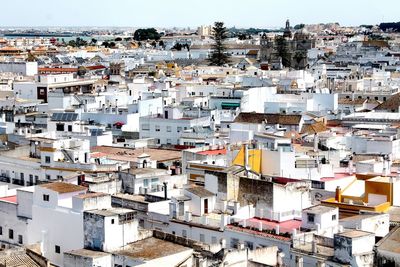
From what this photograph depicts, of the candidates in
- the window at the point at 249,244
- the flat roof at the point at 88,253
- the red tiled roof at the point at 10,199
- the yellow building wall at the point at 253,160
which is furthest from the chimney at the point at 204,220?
the red tiled roof at the point at 10,199

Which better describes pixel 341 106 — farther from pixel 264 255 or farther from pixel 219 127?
pixel 264 255

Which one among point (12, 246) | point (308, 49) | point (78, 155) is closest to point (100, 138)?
point (78, 155)

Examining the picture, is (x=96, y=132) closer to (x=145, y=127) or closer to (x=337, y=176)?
(x=145, y=127)

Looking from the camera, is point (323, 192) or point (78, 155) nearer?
point (323, 192)

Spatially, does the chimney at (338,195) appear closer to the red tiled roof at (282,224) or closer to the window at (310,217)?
the red tiled roof at (282,224)

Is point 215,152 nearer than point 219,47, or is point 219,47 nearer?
point 215,152

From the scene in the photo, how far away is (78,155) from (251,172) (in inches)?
312

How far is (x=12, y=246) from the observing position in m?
28.9

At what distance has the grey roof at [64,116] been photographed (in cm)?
4966

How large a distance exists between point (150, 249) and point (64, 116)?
88.7ft

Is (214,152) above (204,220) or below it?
above

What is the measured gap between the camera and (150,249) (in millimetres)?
24391

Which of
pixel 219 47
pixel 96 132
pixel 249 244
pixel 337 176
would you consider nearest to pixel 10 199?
pixel 249 244

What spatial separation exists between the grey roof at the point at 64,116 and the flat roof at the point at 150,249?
991 inches
